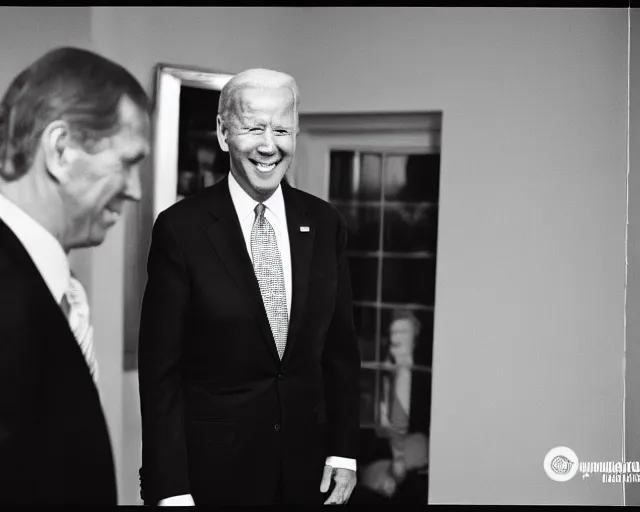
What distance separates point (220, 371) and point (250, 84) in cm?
90

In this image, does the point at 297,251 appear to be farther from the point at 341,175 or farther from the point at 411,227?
the point at 411,227

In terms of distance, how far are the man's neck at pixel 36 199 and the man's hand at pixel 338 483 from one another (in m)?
1.16

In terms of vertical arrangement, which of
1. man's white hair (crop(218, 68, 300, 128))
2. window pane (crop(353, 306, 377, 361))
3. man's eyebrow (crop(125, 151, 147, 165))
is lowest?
window pane (crop(353, 306, 377, 361))

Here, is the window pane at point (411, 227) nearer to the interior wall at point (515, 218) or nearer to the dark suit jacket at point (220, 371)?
the interior wall at point (515, 218)

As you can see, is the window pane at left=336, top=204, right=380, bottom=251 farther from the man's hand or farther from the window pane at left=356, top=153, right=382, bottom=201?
the man's hand

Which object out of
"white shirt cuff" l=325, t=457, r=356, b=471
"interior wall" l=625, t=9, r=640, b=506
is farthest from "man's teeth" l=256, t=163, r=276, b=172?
"interior wall" l=625, t=9, r=640, b=506

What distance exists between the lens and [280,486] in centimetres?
244

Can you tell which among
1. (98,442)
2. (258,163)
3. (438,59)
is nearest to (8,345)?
(98,442)

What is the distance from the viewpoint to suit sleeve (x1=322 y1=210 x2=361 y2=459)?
2.53 meters

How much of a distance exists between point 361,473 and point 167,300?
923mm

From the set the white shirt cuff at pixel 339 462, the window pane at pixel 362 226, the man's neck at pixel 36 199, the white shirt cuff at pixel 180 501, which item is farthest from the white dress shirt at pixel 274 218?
the man's neck at pixel 36 199

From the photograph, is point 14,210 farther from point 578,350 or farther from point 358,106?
point 578,350

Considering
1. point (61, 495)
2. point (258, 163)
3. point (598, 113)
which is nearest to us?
point (61, 495)

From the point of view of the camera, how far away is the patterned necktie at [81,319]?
2469mm
